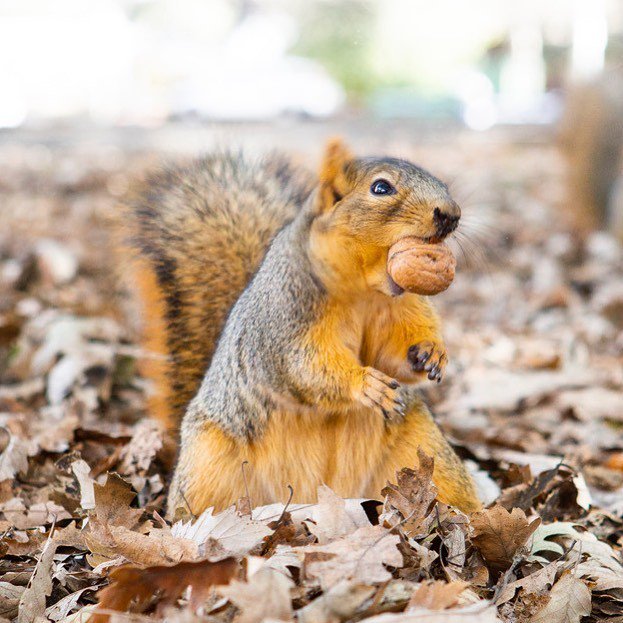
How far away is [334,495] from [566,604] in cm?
59

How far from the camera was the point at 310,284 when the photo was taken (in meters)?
2.21

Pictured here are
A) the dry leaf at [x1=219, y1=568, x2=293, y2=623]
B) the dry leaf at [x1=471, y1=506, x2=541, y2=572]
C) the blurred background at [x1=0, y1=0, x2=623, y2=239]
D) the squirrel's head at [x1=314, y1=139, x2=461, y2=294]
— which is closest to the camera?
the dry leaf at [x1=219, y1=568, x2=293, y2=623]

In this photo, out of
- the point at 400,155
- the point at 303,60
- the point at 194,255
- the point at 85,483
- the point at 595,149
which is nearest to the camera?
the point at 85,483

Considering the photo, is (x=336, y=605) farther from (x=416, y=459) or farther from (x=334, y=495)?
(x=416, y=459)

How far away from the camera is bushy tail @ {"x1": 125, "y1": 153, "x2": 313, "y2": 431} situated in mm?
2861

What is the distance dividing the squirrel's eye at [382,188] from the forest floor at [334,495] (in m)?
0.30

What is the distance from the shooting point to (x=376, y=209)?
6.75ft

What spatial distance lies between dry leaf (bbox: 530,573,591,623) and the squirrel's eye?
1.00 m

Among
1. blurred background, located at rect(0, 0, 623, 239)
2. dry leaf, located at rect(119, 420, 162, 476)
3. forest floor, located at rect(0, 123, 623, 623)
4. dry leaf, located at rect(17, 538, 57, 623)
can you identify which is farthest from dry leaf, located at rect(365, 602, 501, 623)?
blurred background, located at rect(0, 0, 623, 239)

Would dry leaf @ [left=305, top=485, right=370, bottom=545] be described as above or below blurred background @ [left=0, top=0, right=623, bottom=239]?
below

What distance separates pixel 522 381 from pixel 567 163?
4.71m

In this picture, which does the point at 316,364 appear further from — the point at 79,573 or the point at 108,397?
the point at 108,397

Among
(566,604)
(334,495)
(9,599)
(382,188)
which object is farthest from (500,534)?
(9,599)

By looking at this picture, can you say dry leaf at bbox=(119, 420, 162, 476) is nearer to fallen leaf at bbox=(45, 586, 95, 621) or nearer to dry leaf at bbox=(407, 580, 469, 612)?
fallen leaf at bbox=(45, 586, 95, 621)
